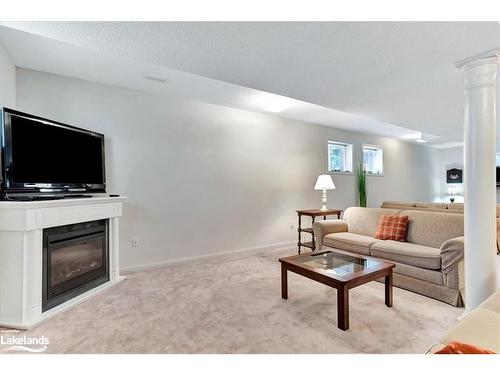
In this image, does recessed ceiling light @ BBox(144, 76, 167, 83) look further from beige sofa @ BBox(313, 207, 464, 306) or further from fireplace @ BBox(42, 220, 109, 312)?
beige sofa @ BBox(313, 207, 464, 306)

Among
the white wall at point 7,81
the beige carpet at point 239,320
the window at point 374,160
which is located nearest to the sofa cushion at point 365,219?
the beige carpet at point 239,320

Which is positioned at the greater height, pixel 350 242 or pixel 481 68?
pixel 481 68

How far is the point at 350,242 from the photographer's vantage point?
322 centimetres

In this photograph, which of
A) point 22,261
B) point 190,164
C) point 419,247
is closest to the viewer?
point 22,261

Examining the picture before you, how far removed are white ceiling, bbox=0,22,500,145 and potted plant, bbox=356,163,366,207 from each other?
243cm

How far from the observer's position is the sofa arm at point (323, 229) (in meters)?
3.63

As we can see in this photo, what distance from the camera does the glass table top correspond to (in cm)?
217

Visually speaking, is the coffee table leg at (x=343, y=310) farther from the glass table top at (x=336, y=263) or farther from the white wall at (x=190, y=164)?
the white wall at (x=190, y=164)

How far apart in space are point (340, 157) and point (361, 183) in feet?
2.42

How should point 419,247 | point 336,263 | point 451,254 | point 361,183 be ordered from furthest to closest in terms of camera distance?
1. point 361,183
2. point 419,247
3. point 336,263
4. point 451,254

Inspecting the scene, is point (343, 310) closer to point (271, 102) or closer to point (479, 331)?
point (479, 331)

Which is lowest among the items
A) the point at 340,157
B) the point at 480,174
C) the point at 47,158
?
the point at 480,174

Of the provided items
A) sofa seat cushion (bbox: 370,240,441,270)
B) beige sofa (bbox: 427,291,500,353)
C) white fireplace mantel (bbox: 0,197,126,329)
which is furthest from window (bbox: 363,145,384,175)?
white fireplace mantel (bbox: 0,197,126,329)

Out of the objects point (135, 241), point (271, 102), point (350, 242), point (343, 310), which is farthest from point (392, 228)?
point (135, 241)
